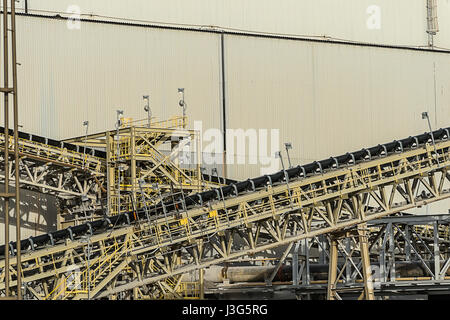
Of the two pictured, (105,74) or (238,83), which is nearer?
(105,74)

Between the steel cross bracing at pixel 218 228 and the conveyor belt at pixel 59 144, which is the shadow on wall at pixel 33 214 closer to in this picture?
the conveyor belt at pixel 59 144

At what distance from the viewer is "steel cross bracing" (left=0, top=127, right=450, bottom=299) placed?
33969mm

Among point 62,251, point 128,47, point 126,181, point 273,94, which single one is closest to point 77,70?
point 128,47

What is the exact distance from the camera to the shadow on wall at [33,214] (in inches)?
1730

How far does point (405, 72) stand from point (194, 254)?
1011 inches

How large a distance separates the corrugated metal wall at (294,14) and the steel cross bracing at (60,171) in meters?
10.1

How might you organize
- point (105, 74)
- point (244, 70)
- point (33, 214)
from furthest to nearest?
point (244, 70), point (105, 74), point (33, 214)

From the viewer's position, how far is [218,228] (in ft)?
115

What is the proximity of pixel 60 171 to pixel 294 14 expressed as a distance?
755 inches

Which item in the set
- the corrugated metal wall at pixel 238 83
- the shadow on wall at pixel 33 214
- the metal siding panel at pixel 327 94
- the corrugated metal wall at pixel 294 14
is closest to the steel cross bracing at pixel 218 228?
the shadow on wall at pixel 33 214

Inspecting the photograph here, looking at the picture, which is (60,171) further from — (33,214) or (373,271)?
(373,271)

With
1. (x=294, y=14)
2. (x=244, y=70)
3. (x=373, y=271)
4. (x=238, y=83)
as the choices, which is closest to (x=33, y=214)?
(x=238, y=83)

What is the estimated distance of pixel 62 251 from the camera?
113 feet
